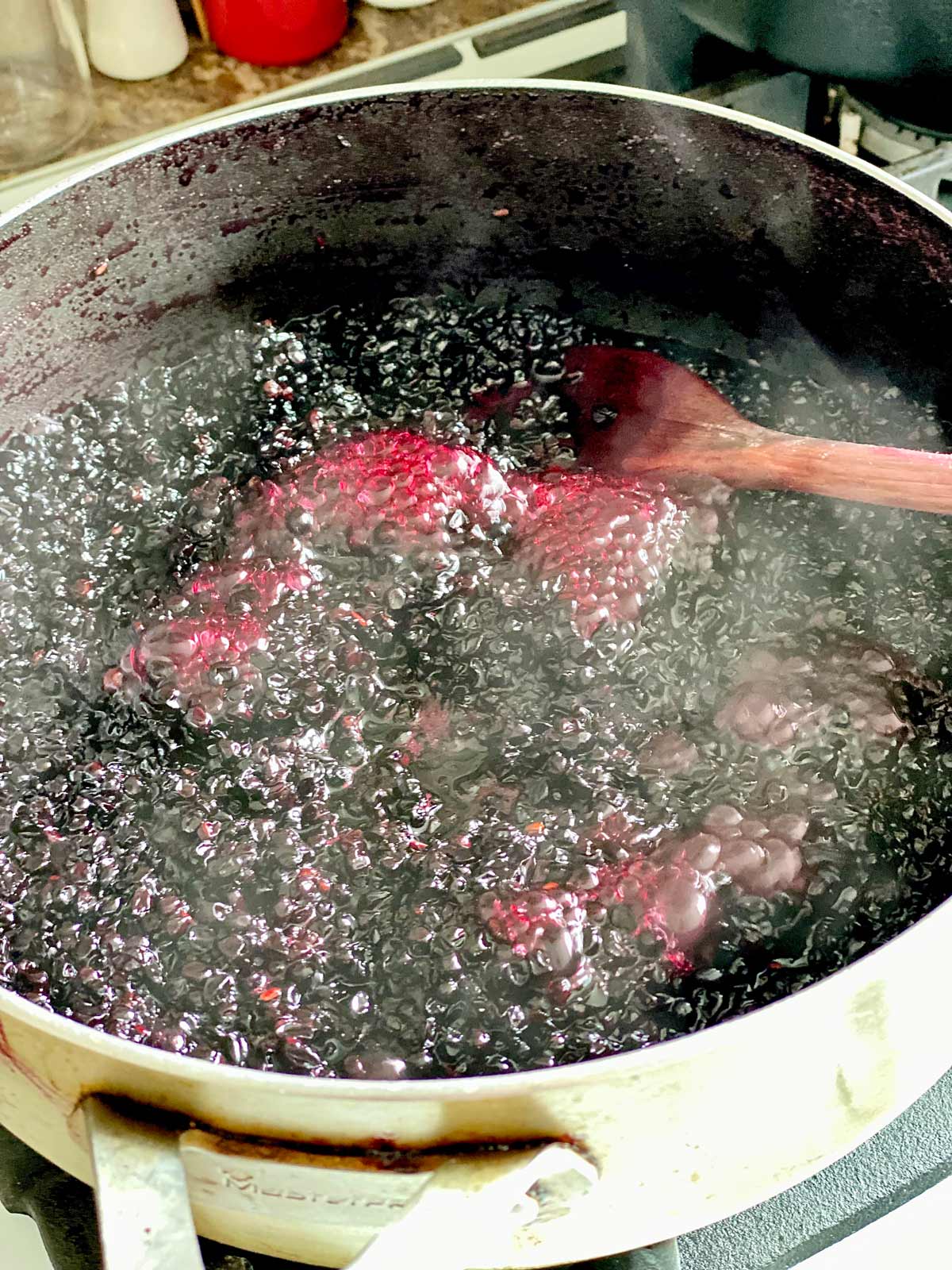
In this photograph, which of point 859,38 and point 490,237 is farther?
point 490,237

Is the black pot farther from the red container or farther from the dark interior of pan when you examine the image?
the red container

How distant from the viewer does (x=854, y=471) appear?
0.82 m

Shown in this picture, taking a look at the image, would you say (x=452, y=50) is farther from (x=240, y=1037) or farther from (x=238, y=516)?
(x=240, y=1037)

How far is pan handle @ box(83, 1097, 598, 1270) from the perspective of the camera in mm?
423

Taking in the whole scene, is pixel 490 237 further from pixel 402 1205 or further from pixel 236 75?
pixel 402 1205

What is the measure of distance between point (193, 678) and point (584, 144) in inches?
20.5

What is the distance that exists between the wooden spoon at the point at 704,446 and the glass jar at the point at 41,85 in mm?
530

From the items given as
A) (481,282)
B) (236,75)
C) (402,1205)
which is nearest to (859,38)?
(481,282)

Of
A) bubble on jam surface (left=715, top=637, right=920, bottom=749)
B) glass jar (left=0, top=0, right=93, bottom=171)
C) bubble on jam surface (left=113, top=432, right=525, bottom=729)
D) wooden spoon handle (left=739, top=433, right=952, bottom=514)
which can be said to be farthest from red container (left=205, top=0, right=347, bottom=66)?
bubble on jam surface (left=715, top=637, right=920, bottom=749)

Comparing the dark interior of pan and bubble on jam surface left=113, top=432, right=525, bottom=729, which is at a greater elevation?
the dark interior of pan

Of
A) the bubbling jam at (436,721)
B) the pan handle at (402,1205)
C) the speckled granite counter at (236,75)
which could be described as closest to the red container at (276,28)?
the speckled granite counter at (236,75)

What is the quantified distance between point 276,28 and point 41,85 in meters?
0.23

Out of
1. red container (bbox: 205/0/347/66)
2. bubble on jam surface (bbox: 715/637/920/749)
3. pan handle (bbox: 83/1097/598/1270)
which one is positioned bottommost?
bubble on jam surface (bbox: 715/637/920/749)

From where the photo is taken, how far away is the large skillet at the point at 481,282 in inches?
17.5
